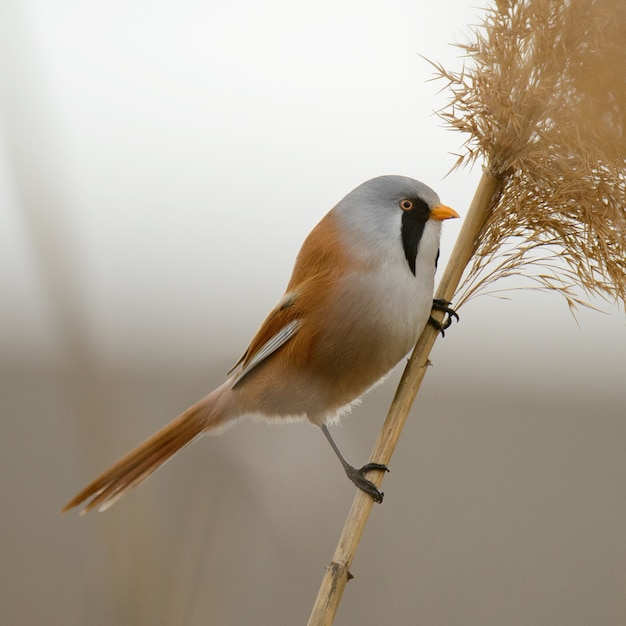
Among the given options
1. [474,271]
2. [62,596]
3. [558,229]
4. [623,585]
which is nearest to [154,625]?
[62,596]

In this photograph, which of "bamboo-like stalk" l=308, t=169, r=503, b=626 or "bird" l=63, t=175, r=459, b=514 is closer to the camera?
"bamboo-like stalk" l=308, t=169, r=503, b=626


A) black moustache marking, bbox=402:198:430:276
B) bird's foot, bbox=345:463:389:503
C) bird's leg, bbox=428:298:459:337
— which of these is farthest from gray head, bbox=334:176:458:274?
bird's foot, bbox=345:463:389:503

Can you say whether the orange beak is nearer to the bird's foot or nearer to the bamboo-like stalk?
the bamboo-like stalk

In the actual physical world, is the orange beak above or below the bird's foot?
above

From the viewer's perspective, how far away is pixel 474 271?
4.85 ft

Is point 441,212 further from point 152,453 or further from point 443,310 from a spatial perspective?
point 152,453

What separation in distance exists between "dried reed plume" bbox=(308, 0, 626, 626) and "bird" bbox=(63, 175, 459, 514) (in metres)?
→ 0.10

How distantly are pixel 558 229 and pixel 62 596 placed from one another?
1233mm

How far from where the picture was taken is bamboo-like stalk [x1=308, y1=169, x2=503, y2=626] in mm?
1287

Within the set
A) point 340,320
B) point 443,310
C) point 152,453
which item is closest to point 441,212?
point 443,310

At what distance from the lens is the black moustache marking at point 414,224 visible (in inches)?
63.6

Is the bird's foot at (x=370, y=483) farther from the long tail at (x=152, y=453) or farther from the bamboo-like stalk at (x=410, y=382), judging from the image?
the long tail at (x=152, y=453)

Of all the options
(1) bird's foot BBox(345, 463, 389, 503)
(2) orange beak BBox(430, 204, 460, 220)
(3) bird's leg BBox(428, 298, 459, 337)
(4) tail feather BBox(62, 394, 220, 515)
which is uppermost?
(2) orange beak BBox(430, 204, 460, 220)

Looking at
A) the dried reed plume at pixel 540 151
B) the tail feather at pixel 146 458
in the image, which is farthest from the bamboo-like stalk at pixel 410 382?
the tail feather at pixel 146 458
